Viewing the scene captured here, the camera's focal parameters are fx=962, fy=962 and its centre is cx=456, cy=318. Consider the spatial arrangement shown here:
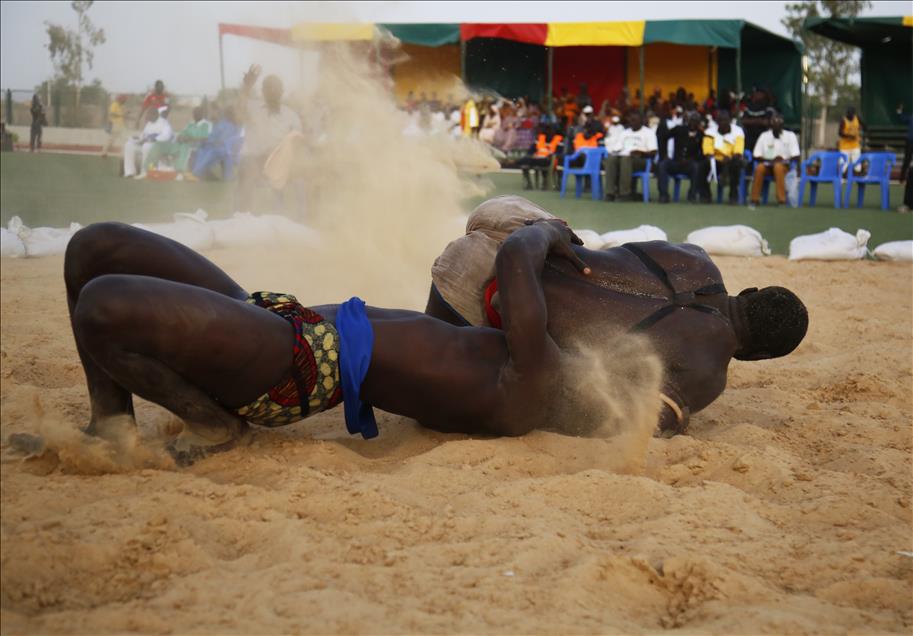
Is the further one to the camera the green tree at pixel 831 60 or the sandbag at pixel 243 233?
the green tree at pixel 831 60

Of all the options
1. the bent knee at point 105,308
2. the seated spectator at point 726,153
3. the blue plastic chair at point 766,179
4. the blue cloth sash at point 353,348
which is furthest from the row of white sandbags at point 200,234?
the blue plastic chair at point 766,179

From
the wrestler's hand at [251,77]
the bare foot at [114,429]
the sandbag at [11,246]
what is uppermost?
the wrestler's hand at [251,77]

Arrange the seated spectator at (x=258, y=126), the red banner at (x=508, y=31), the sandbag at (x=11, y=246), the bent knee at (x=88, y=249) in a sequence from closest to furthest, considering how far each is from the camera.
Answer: the bent knee at (x=88, y=249) < the sandbag at (x=11, y=246) < the seated spectator at (x=258, y=126) < the red banner at (x=508, y=31)

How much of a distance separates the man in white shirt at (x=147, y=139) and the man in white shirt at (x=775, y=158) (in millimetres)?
10602

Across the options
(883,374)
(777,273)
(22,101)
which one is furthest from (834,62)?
(883,374)

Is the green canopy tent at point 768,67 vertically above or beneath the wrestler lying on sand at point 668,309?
above

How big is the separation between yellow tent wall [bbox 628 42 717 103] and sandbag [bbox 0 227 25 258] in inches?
735

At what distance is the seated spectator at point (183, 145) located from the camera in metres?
17.7

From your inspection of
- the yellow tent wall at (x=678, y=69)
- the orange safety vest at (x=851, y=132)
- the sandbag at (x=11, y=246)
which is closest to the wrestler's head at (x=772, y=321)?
the sandbag at (x=11, y=246)

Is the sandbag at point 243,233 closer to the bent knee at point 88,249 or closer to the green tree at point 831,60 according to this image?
the bent knee at point 88,249

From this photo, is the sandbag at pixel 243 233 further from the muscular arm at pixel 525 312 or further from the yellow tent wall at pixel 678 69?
the yellow tent wall at pixel 678 69

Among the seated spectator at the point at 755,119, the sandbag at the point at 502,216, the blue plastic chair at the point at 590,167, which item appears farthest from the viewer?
the seated spectator at the point at 755,119

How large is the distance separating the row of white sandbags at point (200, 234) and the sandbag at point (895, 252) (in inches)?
189

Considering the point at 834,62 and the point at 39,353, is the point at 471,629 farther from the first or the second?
the point at 834,62
